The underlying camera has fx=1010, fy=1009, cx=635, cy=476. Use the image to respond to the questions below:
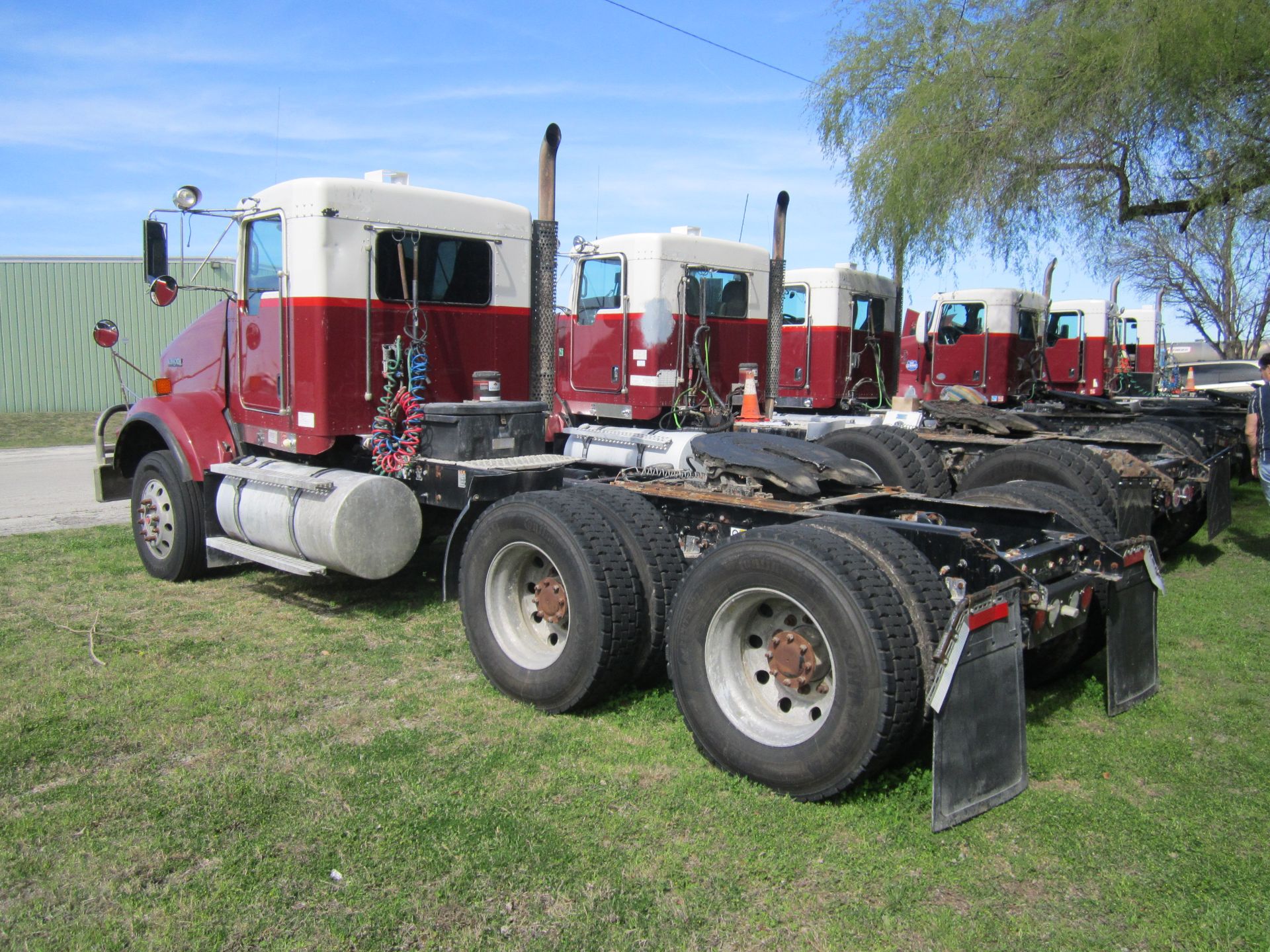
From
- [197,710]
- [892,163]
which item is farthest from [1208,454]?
[197,710]

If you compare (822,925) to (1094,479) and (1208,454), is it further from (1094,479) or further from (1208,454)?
(1208,454)

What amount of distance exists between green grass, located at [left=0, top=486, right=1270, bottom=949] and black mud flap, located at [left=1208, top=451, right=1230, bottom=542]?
310 cm

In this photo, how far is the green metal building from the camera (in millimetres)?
25969

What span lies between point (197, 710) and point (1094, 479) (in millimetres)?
5705

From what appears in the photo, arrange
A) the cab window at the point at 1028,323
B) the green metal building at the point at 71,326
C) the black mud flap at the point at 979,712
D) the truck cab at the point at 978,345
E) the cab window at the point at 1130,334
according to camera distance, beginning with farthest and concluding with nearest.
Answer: the green metal building at the point at 71,326 → the cab window at the point at 1130,334 → the cab window at the point at 1028,323 → the truck cab at the point at 978,345 → the black mud flap at the point at 979,712

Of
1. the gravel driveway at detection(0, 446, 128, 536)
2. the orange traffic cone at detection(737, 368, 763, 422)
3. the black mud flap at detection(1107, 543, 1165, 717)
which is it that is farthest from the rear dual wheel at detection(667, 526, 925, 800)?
the gravel driveway at detection(0, 446, 128, 536)

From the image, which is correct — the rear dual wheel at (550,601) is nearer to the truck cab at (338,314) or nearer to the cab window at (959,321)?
the truck cab at (338,314)

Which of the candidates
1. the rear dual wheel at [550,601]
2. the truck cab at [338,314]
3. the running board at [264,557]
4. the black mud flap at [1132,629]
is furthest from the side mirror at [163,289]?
the black mud flap at [1132,629]

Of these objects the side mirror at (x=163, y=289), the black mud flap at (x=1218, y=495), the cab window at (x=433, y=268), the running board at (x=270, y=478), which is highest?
the cab window at (x=433, y=268)

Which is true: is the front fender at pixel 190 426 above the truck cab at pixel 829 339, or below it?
below

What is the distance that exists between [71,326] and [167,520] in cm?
2251

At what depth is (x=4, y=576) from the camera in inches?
293

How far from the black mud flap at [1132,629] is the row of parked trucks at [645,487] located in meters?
0.02

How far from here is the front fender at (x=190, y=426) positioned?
746cm
